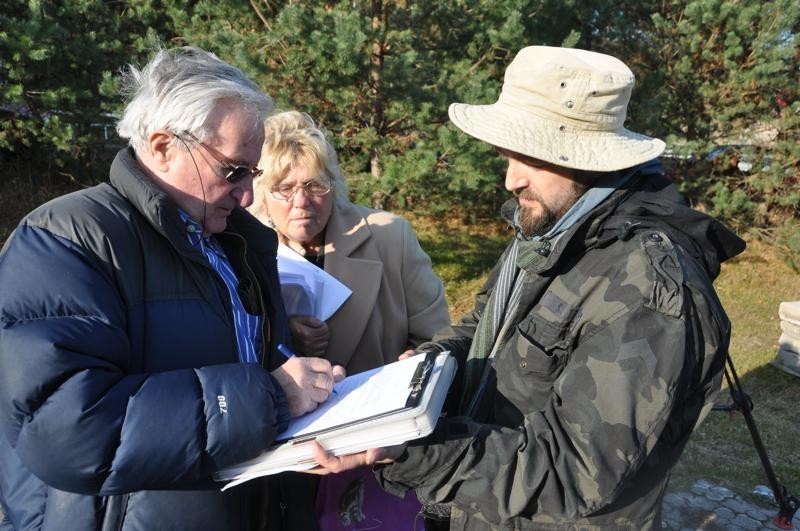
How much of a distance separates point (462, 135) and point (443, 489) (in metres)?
4.89

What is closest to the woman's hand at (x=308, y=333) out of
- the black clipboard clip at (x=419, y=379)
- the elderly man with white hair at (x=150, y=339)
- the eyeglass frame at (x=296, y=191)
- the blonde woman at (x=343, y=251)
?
the blonde woman at (x=343, y=251)

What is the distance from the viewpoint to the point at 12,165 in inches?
341

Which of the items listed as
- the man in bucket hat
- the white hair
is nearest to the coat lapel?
the man in bucket hat

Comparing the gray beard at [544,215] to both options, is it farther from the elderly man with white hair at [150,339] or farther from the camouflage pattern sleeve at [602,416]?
the elderly man with white hair at [150,339]

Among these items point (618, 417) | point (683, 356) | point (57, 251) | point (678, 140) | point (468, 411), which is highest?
point (57, 251)

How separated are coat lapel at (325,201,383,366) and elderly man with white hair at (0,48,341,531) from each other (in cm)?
74

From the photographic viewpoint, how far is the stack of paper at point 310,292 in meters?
2.34

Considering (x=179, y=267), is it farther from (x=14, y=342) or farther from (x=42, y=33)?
(x=42, y=33)

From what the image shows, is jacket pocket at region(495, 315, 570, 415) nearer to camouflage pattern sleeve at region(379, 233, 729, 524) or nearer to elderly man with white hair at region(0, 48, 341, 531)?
camouflage pattern sleeve at region(379, 233, 729, 524)

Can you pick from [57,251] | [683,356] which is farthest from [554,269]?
[57,251]

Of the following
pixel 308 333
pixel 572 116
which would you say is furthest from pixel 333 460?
pixel 572 116

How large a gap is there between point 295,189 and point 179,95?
94 centimetres

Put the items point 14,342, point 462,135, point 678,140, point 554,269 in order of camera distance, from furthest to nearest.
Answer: point 678,140, point 462,135, point 554,269, point 14,342

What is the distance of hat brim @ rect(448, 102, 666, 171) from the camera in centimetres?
164
